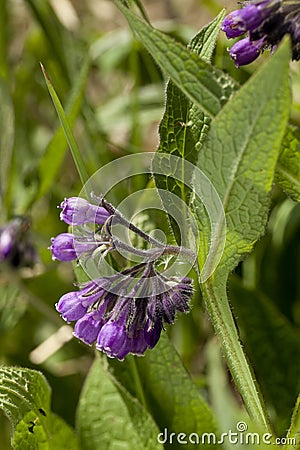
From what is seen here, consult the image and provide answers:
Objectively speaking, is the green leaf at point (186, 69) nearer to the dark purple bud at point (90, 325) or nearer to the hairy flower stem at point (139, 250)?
the hairy flower stem at point (139, 250)

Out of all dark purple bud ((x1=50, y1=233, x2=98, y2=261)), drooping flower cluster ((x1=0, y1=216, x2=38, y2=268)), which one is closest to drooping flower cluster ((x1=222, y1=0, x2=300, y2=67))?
dark purple bud ((x1=50, y1=233, x2=98, y2=261))

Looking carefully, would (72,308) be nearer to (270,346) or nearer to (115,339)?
(115,339)

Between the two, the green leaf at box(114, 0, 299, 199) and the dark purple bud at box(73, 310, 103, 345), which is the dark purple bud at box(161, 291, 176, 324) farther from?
the green leaf at box(114, 0, 299, 199)

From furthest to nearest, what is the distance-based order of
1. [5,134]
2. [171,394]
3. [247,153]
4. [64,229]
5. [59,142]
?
[64,229] → [5,134] → [59,142] → [171,394] → [247,153]

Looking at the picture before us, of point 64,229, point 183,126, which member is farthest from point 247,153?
point 64,229

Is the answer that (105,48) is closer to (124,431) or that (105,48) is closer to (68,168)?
(68,168)
